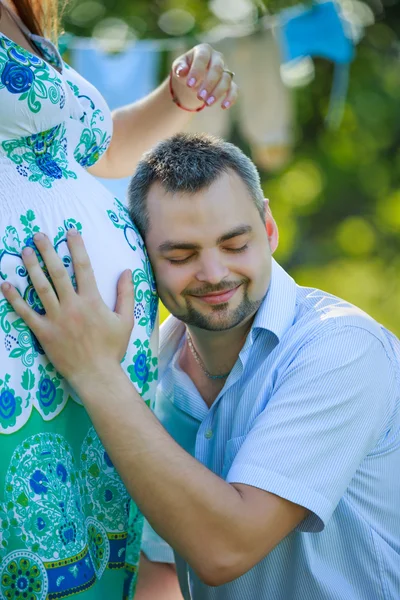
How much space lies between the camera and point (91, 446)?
1.63m

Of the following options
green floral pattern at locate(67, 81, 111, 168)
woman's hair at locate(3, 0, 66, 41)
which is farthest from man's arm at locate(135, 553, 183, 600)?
woman's hair at locate(3, 0, 66, 41)

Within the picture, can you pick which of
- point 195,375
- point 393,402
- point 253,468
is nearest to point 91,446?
point 253,468

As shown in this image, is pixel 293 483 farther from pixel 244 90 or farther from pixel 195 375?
pixel 244 90

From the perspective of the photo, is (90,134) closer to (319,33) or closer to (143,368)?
(143,368)

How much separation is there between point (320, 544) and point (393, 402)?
12.7 inches

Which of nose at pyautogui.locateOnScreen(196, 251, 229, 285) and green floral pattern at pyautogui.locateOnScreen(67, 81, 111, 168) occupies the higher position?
green floral pattern at pyautogui.locateOnScreen(67, 81, 111, 168)

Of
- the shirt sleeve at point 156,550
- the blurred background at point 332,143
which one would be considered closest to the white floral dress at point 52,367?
the shirt sleeve at point 156,550

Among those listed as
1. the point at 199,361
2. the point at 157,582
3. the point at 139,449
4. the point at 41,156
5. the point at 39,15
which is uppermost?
the point at 39,15

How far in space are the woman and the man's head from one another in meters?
0.06

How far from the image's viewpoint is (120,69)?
4609 mm

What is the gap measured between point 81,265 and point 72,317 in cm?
9

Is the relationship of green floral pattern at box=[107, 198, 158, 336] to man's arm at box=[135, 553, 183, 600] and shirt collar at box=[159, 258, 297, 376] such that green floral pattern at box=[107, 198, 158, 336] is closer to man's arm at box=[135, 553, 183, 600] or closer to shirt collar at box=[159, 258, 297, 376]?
shirt collar at box=[159, 258, 297, 376]

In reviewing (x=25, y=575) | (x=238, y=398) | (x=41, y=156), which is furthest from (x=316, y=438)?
(x=41, y=156)

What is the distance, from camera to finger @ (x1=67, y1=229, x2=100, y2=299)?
1.55m
